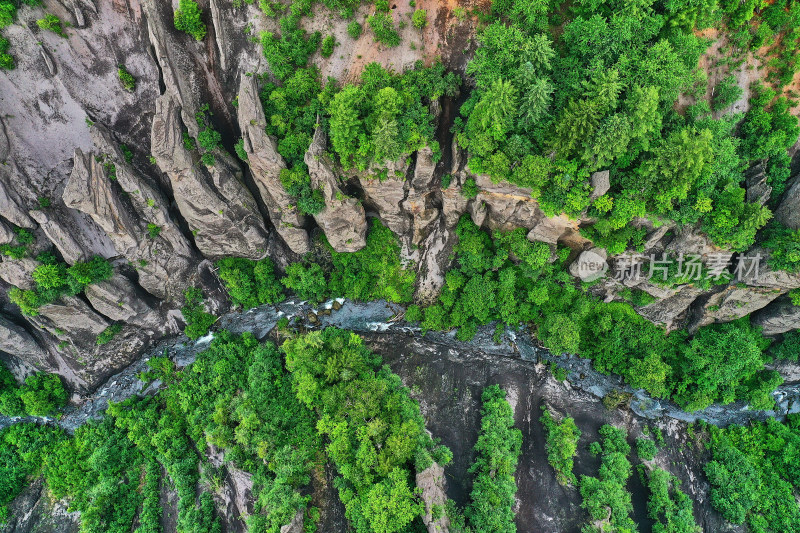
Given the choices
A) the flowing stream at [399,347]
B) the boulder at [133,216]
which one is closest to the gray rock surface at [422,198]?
the flowing stream at [399,347]

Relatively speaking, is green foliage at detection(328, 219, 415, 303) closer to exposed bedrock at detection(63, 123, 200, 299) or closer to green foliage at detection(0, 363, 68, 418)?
exposed bedrock at detection(63, 123, 200, 299)

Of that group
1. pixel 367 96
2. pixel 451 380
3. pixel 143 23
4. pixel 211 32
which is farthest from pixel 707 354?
pixel 143 23

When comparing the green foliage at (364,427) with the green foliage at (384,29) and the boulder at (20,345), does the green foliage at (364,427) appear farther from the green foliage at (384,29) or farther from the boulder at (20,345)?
the boulder at (20,345)

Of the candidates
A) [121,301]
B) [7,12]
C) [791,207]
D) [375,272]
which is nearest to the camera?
[7,12]

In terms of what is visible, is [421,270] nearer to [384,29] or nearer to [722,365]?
[384,29]

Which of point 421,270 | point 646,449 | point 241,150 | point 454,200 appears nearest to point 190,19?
point 241,150

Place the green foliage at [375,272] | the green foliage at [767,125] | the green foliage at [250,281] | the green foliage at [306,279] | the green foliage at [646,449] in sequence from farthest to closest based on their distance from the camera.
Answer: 1. the green foliage at [306,279]
2. the green foliage at [250,281]
3. the green foliage at [375,272]
4. the green foliage at [646,449]
5. the green foliage at [767,125]
